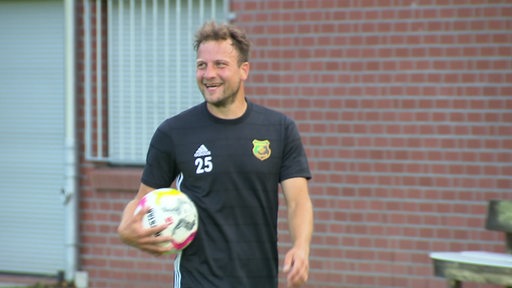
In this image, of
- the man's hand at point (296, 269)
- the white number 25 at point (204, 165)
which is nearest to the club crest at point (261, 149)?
the white number 25 at point (204, 165)

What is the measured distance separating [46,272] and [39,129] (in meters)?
1.44

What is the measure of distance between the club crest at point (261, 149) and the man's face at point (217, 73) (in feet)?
0.83

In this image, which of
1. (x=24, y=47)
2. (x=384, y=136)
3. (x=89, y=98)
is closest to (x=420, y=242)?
(x=384, y=136)

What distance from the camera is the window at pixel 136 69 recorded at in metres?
9.95

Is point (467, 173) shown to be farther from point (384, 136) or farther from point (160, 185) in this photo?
point (160, 185)

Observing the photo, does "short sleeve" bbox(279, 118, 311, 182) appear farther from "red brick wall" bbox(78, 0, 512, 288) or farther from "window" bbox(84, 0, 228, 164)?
"window" bbox(84, 0, 228, 164)

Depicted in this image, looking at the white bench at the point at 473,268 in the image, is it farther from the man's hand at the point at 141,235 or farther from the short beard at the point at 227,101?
the man's hand at the point at 141,235

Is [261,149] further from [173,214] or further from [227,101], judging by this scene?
[173,214]

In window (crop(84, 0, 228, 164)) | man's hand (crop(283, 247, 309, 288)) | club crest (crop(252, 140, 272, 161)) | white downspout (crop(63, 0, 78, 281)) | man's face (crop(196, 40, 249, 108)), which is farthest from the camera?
white downspout (crop(63, 0, 78, 281))

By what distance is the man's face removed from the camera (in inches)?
209

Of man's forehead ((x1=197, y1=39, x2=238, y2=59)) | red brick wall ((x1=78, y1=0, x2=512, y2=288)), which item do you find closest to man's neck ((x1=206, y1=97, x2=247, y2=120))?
man's forehead ((x1=197, y1=39, x2=238, y2=59))

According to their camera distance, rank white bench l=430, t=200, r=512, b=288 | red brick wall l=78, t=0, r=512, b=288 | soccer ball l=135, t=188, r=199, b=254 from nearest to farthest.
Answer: soccer ball l=135, t=188, r=199, b=254 < white bench l=430, t=200, r=512, b=288 < red brick wall l=78, t=0, r=512, b=288

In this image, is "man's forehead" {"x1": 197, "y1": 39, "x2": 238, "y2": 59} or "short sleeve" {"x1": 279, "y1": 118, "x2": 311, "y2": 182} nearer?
"man's forehead" {"x1": 197, "y1": 39, "x2": 238, "y2": 59}

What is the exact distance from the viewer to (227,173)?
17.6ft
